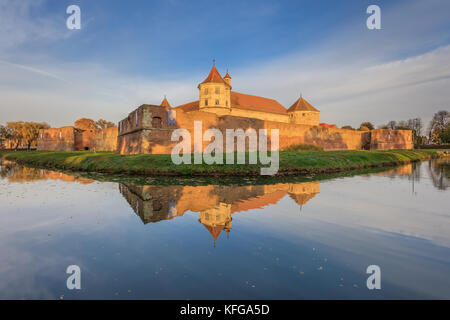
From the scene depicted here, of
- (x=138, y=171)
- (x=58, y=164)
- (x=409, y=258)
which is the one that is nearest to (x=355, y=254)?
(x=409, y=258)

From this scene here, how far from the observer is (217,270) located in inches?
107

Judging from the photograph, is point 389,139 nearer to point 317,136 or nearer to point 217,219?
point 317,136

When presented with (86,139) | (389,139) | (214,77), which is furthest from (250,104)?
(86,139)

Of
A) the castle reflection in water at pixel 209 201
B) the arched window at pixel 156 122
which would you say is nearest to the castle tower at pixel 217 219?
the castle reflection in water at pixel 209 201

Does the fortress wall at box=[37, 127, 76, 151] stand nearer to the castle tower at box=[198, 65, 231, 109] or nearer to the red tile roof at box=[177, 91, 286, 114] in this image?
the red tile roof at box=[177, 91, 286, 114]

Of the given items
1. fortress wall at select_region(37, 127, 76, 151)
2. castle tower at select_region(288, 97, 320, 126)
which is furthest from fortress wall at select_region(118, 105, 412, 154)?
fortress wall at select_region(37, 127, 76, 151)

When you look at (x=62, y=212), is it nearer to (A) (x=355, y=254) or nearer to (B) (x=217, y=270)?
(B) (x=217, y=270)

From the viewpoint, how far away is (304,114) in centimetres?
5122

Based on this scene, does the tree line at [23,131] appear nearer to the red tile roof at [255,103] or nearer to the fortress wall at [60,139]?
the fortress wall at [60,139]

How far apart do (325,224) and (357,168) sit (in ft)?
47.0

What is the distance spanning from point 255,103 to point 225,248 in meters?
46.9

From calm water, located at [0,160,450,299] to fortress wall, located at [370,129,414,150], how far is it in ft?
116

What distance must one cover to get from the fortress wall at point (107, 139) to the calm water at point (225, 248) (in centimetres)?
2864

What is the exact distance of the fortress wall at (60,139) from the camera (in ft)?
131
